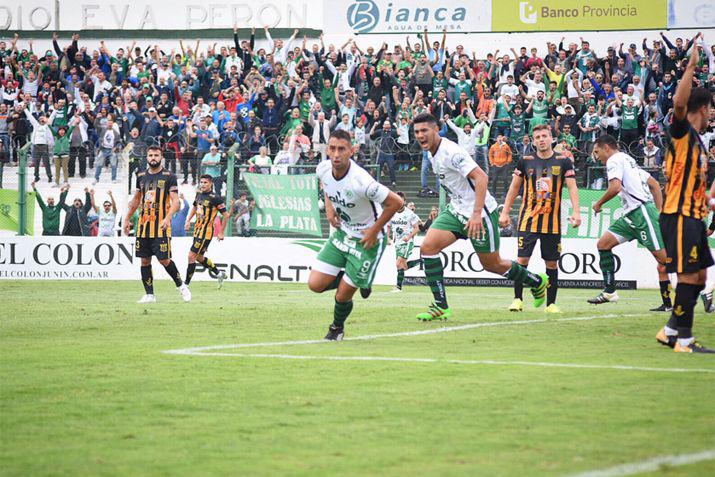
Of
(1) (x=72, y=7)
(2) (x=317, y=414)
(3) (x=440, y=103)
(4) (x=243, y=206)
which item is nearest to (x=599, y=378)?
(2) (x=317, y=414)

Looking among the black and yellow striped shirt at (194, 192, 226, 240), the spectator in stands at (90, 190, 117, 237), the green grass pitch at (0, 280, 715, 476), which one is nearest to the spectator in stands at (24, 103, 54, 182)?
the spectator in stands at (90, 190, 117, 237)

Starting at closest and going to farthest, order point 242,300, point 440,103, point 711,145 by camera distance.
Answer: point 242,300 → point 711,145 → point 440,103

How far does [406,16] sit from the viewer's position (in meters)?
36.9

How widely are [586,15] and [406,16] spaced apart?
19.8 feet

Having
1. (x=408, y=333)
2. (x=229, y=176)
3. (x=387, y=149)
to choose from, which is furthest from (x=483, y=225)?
(x=387, y=149)

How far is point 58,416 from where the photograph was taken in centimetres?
707

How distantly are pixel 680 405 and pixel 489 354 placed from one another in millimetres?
3014

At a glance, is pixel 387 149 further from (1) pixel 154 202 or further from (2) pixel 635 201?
(2) pixel 635 201

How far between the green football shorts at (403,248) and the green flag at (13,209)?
971cm

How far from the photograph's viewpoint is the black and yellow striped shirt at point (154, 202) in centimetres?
1828

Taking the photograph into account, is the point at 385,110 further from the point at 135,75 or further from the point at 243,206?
the point at 135,75

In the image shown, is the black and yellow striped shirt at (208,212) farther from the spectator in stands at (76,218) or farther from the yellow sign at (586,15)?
the yellow sign at (586,15)

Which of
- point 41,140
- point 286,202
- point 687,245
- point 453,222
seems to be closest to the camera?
point 687,245

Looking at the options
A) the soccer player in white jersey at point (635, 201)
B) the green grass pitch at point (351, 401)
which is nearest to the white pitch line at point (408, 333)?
the green grass pitch at point (351, 401)
